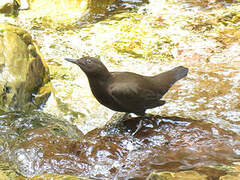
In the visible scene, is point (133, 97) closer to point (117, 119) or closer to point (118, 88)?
point (118, 88)

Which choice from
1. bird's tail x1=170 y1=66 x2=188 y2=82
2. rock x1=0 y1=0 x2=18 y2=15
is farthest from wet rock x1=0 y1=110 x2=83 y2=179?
rock x1=0 y1=0 x2=18 y2=15

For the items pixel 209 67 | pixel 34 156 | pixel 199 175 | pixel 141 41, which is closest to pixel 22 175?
pixel 34 156

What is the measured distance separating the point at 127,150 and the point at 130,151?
36 mm

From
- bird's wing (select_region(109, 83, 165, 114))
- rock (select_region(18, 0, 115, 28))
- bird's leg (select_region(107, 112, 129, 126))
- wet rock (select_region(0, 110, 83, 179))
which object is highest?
rock (select_region(18, 0, 115, 28))

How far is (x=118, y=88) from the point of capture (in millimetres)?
3906

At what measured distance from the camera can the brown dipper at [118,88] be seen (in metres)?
3.93

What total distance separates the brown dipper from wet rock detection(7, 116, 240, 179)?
29cm

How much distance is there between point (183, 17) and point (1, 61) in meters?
4.69

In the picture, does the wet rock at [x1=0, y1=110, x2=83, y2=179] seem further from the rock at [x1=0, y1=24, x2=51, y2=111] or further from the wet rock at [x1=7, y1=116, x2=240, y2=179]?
the rock at [x1=0, y1=24, x2=51, y2=111]

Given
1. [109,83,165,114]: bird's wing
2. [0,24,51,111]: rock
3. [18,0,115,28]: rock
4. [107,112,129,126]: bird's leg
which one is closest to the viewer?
[109,83,165,114]: bird's wing

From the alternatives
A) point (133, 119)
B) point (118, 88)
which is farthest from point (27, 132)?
point (133, 119)

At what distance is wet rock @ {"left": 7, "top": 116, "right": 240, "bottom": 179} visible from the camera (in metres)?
3.26

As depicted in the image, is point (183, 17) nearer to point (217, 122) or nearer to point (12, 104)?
point (217, 122)

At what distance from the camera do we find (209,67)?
6148 millimetres
